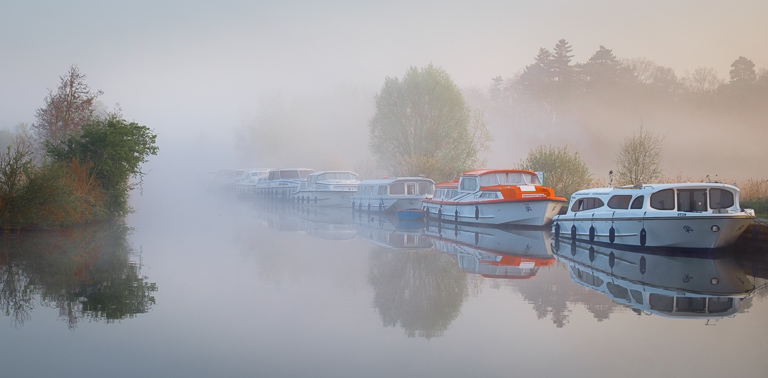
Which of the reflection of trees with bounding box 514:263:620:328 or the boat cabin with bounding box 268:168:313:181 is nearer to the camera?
the reflection of trees with bounding box 514:263:620:328

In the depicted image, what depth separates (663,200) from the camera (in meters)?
20.6

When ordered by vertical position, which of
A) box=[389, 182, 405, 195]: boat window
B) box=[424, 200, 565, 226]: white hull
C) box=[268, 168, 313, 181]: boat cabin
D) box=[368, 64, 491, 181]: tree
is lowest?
box=[424, 200, 565, 226]: white hull

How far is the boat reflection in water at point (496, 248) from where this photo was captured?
17.4m

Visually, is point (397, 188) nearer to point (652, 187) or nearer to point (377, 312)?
point (652, 187)

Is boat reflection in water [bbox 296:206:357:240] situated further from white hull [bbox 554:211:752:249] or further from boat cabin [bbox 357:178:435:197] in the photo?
white hull [bbox 554:211:752:249]

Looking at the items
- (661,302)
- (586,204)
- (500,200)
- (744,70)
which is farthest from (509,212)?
(744,70)

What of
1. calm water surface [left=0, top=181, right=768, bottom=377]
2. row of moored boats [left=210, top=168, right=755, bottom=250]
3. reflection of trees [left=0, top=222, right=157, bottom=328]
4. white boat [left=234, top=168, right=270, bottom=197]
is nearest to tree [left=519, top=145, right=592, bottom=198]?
row of moored boats [left=210, top=168, right=755, bottom=250]

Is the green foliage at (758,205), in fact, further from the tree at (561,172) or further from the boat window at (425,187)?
the boat window at (425,187)

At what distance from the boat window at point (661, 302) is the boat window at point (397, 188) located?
27.3m

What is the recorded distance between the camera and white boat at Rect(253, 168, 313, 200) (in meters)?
59.4

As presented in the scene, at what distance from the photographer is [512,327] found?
35.7 ft

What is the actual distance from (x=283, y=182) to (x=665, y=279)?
155 ft

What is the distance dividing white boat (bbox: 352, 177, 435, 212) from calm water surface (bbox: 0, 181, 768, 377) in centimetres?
1760

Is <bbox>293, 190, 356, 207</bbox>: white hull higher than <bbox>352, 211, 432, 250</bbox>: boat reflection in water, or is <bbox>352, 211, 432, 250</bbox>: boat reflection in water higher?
<bbox>293, 190, 356, 207</bbox>: white hull
